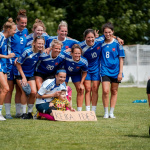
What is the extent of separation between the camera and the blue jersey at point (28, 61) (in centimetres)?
866

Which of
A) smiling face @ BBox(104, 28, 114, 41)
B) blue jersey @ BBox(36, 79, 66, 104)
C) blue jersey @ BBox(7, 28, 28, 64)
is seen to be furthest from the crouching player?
A: smiling face @ BBox(104, 28, 114, 41)

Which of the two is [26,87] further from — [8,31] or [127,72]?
[127,72]

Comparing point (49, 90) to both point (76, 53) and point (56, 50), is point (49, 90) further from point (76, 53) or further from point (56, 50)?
point (76, 53)

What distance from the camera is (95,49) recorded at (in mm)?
9203

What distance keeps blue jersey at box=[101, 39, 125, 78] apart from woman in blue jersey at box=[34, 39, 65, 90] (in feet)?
3.08

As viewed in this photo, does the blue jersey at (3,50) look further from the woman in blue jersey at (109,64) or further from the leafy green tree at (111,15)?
the leafy green tree at (111,15)

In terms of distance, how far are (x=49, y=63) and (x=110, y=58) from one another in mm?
1380

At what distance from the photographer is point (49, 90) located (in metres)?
8.55

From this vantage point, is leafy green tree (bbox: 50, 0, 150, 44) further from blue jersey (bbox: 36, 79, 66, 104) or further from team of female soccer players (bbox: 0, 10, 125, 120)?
blue jersey (bbox: 36, 79, 66, 104)

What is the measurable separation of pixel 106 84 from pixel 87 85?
0.51m

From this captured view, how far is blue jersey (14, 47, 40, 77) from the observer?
866 cm

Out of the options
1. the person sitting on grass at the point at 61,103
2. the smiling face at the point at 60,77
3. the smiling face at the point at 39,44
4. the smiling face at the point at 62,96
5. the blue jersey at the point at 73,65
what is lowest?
the person sitting on grass at the point at 61,103

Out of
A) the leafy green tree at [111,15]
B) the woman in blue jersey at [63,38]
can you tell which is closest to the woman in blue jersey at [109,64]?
the woman in blue jersey at [63,38]

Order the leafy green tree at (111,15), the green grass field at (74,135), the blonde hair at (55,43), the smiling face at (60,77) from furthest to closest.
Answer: the leafy green tree at (111,15) → the blonde hair at (55,43) → the smiling face at (60,77) → the green grass field at (74,135)
